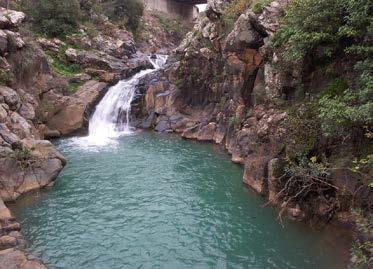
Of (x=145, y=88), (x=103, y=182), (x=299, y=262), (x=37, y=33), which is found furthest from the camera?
(x=37, y=33)

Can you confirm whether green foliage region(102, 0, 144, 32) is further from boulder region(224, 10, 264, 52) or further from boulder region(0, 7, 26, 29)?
boulder region(224, 10, 264, 52)

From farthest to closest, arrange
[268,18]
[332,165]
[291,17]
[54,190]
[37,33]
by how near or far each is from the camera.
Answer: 1. [37,33]
2. [268,18]
3. [54,190]
4. [291,17]
5. [332,165]

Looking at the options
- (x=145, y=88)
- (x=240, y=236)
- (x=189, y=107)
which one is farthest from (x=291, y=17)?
(x=145, y=88)

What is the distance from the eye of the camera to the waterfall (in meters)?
28.1

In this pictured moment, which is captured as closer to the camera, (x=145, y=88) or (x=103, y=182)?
(x=103, y=182)

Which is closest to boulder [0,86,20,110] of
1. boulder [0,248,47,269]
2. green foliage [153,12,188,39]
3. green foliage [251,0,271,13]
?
boulder [0,248,47,269]

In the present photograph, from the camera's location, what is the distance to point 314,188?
1272 centimetres

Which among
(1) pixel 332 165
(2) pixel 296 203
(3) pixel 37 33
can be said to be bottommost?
(2) pixel 296 203

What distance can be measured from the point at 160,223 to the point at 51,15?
30613mm

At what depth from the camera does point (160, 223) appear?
13.4 metres

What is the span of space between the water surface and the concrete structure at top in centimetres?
4170

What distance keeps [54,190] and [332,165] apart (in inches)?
452

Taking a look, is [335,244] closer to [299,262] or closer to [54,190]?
[299,262]

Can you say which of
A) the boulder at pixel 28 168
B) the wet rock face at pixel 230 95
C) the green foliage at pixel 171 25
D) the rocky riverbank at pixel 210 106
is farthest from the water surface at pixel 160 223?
the green foliage at pixel 171 25
